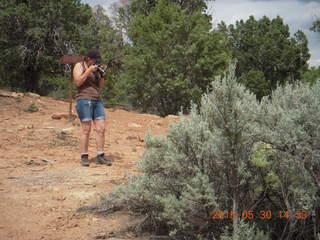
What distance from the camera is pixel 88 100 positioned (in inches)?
204

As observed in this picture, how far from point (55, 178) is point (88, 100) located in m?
1.26

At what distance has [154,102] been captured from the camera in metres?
16.6

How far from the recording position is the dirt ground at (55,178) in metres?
3.09

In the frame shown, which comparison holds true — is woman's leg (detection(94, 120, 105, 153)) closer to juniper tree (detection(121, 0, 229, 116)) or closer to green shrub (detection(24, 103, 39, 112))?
green shrub (detection(24, 103, 39, 112))

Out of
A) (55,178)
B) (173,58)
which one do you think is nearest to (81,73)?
(55,178)

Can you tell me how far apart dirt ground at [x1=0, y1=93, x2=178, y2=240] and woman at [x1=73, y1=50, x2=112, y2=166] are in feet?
1.04

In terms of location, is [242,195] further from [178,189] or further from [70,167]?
[70,167]

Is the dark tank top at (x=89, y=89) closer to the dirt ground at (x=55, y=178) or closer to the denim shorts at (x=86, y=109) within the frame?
the denim shorts at (x=86, y=109)

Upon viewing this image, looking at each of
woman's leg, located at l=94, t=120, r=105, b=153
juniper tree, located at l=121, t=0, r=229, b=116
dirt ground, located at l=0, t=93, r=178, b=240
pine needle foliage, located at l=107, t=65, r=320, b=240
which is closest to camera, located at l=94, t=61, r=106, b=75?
woman's leg, located at l=94, t=120, r=105, b=153

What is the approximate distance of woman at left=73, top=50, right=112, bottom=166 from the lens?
204 inches

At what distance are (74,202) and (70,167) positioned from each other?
Result: 1486mm
